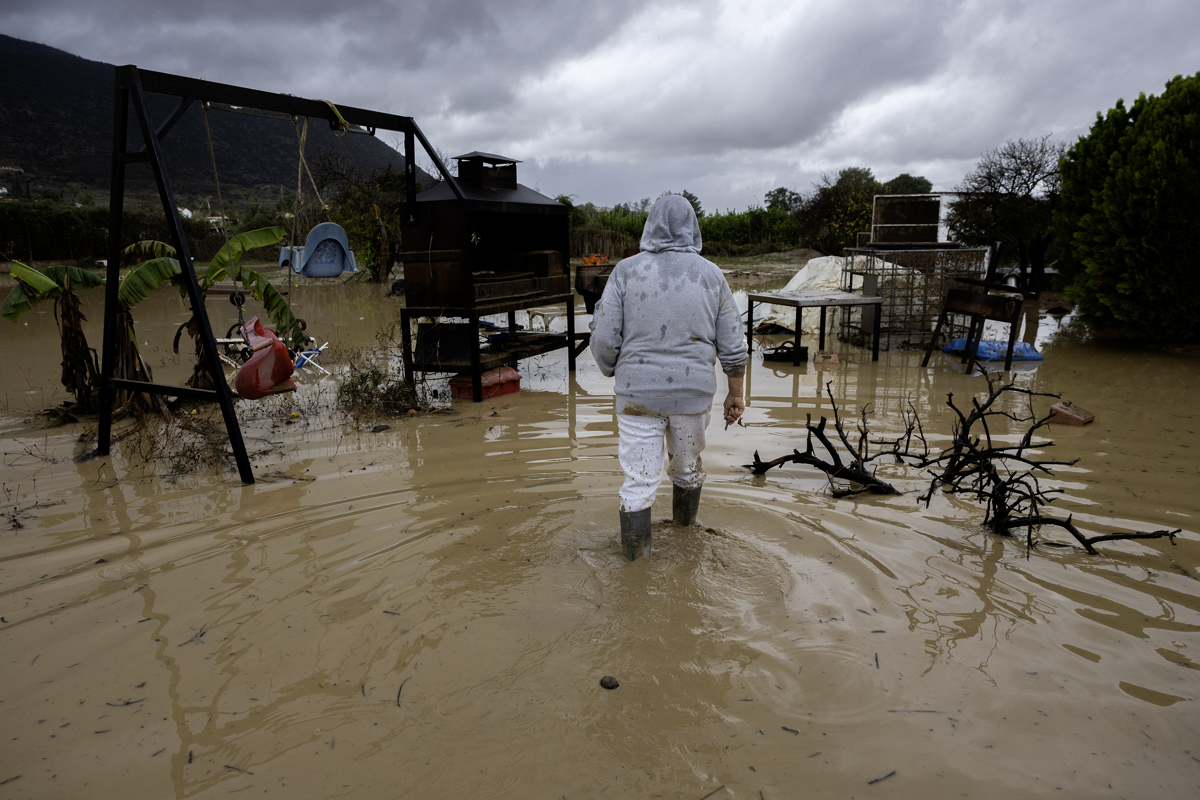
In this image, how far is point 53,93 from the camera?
6450 centimetres

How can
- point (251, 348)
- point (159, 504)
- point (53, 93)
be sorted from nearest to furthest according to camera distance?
point (159, 504)
point (251, 348)
point (53, 93)

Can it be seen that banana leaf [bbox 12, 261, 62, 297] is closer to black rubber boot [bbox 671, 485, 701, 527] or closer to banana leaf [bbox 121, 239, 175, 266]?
banana leaf [bbox 121, 239, 175, 266]

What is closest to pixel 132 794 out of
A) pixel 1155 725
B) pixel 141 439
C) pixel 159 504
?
pixel 159 504

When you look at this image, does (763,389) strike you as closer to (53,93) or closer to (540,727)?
Result: (540,727)

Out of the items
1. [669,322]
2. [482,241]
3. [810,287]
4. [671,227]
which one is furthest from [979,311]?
[669,322]

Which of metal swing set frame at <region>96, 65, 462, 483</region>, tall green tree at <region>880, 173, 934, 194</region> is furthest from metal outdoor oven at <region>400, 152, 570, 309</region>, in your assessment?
tall green tree at <region>880, 173, 934, 194</region>

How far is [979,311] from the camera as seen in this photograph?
9.66m

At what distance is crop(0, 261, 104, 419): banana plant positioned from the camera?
7148 millimetres

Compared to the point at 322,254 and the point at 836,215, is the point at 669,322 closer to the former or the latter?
the point at 322,254

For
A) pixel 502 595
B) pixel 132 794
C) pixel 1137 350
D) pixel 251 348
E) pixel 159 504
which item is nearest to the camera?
pixel 132 794

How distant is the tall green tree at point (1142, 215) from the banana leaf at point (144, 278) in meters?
12.4

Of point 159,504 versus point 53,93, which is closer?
point 159,504

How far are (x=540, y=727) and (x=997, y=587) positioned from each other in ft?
8.83

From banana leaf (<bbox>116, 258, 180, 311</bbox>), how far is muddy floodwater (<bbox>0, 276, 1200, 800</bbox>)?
161 centimetres
